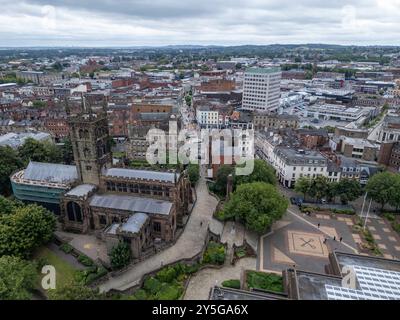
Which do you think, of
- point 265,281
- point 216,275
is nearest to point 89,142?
point 216,275

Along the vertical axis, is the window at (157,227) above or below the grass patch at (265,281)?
above

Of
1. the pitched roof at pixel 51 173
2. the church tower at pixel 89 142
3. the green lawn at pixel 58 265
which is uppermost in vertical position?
the church tower at pixel 89 142

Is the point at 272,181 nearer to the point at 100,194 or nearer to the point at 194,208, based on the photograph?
the point at 194,208

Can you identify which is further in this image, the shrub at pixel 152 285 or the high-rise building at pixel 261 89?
the high-rise building at pixel 261 89

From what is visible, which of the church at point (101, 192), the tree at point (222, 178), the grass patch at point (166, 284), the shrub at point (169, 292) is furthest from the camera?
the tree at point (222, 178)

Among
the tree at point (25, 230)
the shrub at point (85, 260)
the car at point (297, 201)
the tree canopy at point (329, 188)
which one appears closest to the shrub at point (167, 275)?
the shrub at point (85, 260)

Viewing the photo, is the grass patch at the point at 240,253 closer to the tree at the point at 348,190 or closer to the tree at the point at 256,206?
the tree at the point at 256,206

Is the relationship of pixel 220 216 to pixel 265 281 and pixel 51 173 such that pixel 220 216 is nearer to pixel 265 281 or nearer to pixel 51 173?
pixel 265 281
